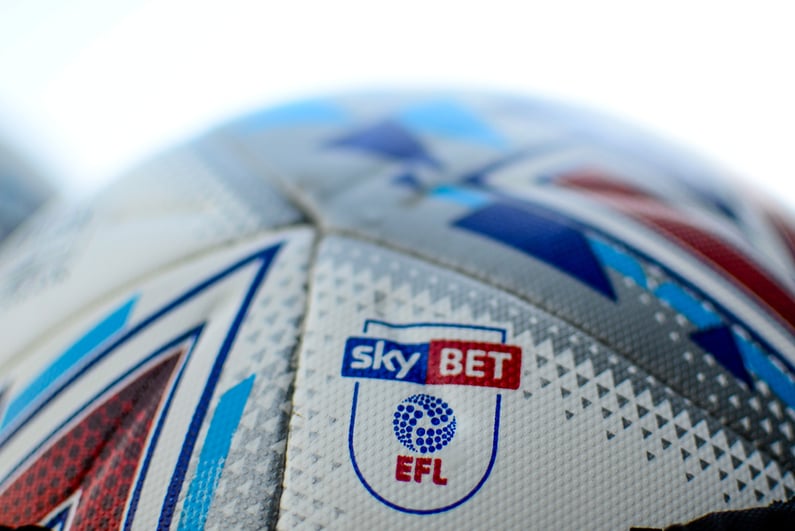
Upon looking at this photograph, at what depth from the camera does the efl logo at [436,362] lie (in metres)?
0.55

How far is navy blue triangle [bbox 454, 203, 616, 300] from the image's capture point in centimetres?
64

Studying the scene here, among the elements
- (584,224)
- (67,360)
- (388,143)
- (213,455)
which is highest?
(388,143)

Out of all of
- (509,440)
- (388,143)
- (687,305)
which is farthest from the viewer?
(388,143)

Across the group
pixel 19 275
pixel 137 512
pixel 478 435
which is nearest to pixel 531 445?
pixel 478 435

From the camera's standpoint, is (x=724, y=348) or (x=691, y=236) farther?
(x=691, y=236)

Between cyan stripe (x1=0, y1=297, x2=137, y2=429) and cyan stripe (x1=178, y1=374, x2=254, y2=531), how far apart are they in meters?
0.15

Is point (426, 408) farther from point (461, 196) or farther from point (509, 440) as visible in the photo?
point (461, 196)

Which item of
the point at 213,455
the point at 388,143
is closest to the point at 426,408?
the point at 213,455

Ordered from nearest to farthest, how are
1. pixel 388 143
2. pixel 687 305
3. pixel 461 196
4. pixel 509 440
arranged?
pixel 509 440 < pixel 687 305 < pixel 461 196 < pixel 388 143

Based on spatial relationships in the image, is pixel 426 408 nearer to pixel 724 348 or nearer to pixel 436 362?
pixel 436 362

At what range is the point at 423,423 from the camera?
530mm

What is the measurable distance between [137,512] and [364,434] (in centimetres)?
15

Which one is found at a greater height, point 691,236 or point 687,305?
point 691,236

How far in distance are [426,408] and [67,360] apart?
301 mm
